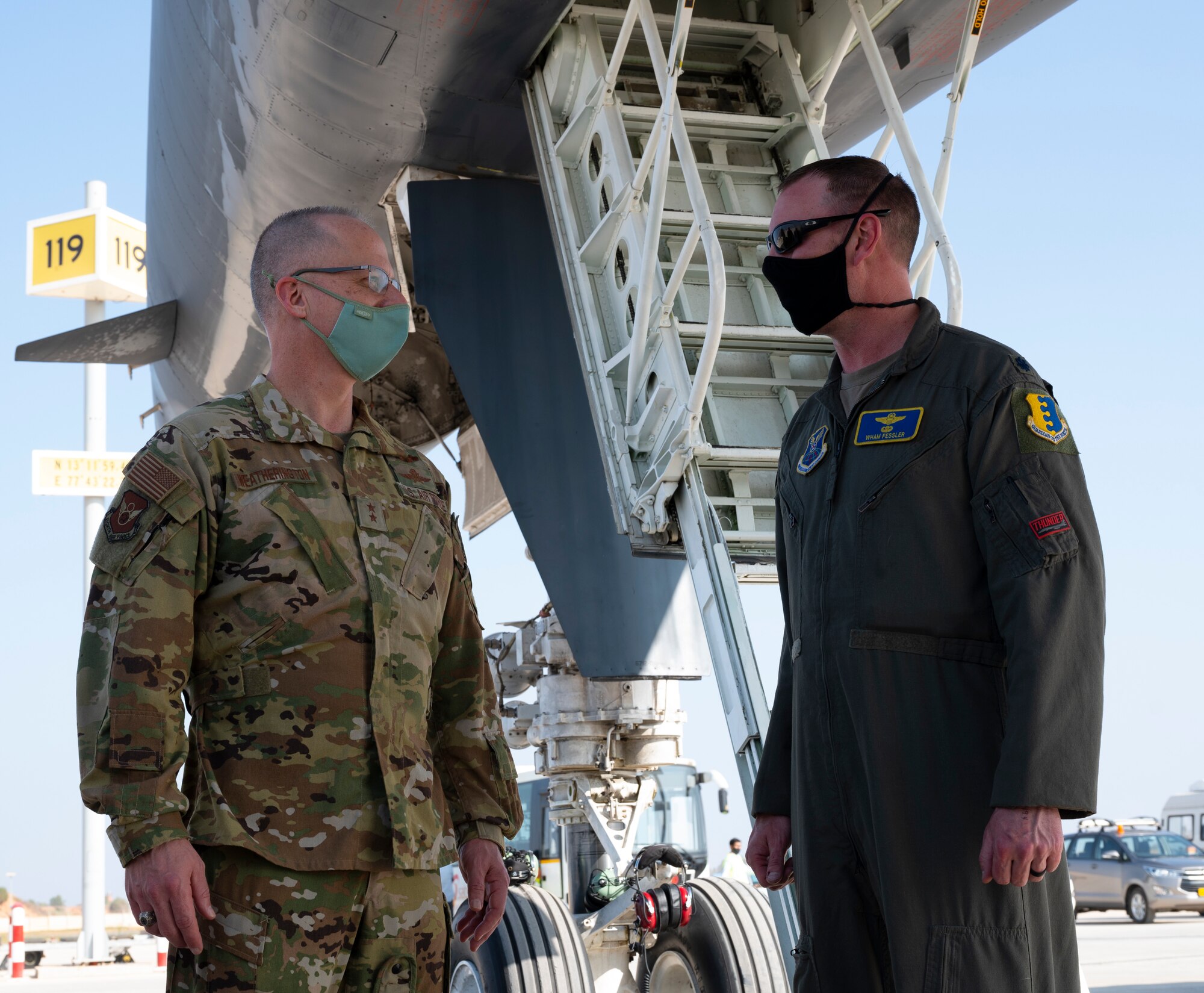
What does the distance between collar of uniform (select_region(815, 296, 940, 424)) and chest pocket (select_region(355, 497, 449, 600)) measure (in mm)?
871

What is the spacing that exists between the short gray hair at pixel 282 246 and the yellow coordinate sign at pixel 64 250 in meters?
27.5

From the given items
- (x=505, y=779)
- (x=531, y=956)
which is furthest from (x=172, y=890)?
(x=531, y=956)

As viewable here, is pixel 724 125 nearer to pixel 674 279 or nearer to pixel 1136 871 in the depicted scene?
pixel 674 279

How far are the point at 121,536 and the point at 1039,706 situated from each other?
64.0 inches

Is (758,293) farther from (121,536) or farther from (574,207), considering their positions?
(121,536)

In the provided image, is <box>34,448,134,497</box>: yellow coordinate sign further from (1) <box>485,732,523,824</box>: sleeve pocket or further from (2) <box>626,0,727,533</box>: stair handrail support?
(1) <box>485,732,523,824</box>: sleeve pocket

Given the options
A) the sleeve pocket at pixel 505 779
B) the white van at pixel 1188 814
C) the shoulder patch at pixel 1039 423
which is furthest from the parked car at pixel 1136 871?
the shoulder patch at pixel 1039 423

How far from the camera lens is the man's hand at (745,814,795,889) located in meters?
2.60

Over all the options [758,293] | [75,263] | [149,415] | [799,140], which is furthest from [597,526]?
[75,263]

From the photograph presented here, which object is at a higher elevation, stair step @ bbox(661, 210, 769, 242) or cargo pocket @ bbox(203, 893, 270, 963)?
stair step @ bbox(661, 210, 769, 242)

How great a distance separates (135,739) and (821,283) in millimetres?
1589

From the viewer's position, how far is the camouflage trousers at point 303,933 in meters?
2.15

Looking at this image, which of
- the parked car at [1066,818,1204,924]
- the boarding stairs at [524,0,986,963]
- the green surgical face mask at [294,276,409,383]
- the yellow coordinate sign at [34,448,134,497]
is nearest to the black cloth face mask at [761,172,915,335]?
the green surgical face mask at [294,276,409,383]

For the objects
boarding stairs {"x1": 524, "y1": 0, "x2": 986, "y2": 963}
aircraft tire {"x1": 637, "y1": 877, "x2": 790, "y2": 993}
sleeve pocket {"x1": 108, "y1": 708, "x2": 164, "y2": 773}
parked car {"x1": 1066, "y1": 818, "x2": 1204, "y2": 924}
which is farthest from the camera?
parked car {"x1": 1066, "y1": 818, "x2": 1204, "y2": 924}
